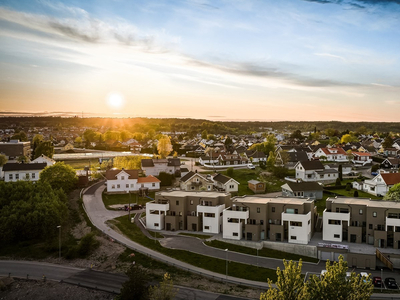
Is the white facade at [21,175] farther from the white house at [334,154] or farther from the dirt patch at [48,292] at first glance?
the white house at [334,154]

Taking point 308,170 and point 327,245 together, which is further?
point 308,170

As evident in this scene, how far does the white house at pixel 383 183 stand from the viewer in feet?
158

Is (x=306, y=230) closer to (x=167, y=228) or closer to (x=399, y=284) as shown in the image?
(x=399, y=284)

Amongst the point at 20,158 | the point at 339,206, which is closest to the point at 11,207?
the point at 339,206

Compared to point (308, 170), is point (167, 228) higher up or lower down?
lower down

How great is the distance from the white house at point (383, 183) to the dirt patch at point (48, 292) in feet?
130

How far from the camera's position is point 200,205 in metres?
38.7

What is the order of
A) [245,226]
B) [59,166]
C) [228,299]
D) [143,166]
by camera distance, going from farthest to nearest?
[143,166], [59,166], [245,226], [228,299]

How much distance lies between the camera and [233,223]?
1409 inches

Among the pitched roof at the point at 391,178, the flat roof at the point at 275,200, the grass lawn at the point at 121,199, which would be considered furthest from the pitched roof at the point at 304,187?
the grass lawn at the point at 121,199

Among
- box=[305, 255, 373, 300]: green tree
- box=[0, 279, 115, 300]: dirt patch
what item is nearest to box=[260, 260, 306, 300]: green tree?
box=[305, 255, 373, 300]: green tree

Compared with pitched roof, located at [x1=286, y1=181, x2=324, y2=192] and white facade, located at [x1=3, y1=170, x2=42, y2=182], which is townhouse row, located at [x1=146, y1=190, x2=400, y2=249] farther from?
white facade, located at [x1=3, y1=170, x2=42, y2=182]

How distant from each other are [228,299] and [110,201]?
28792 mm

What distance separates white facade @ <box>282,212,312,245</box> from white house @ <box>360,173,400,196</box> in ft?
64.5
